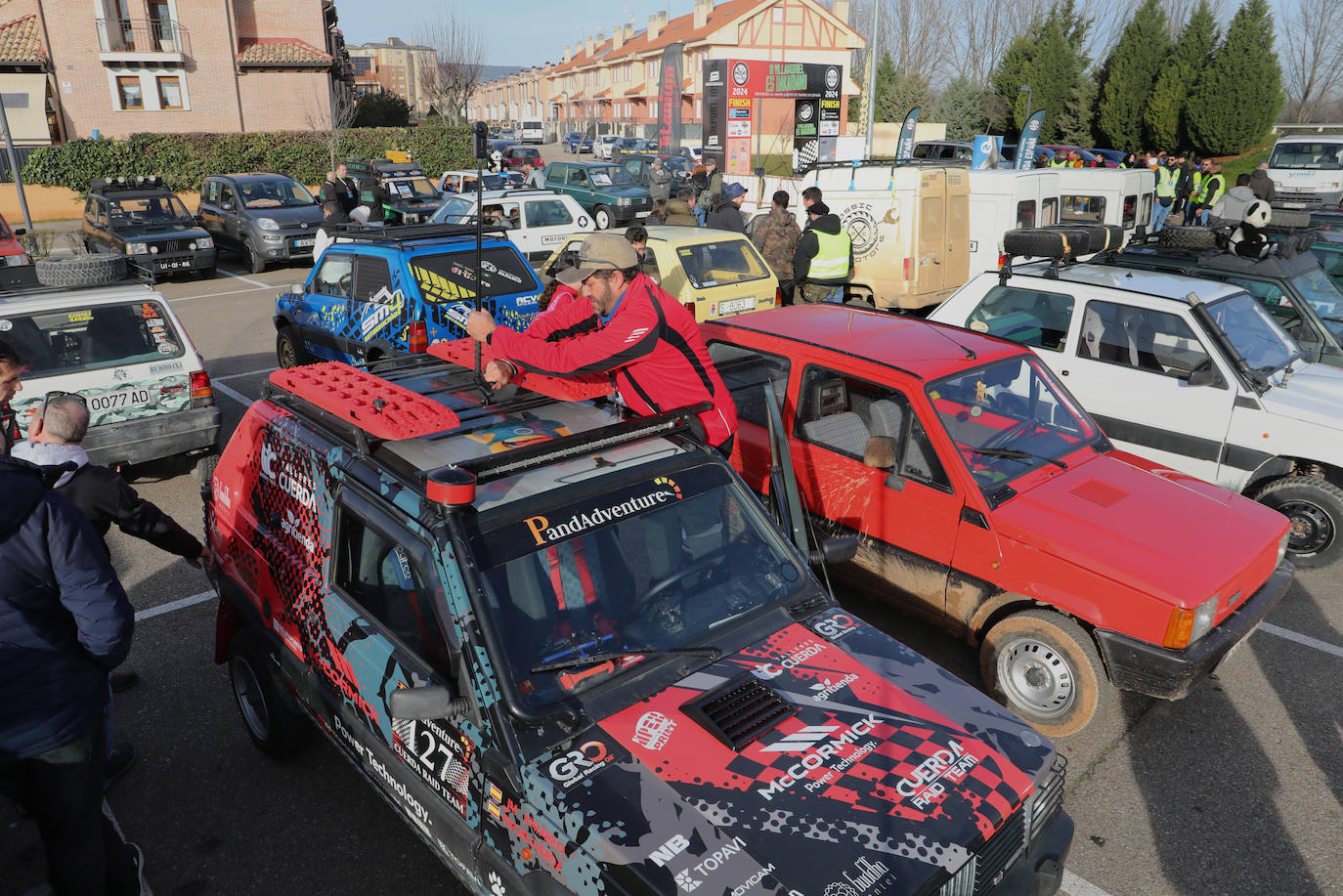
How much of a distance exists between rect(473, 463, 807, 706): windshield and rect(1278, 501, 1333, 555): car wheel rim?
4890 millimetres

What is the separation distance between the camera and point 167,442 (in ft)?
24.2

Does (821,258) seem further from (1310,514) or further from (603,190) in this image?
(603,190)

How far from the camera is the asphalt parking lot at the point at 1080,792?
3.71m

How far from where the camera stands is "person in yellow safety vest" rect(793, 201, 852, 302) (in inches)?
421

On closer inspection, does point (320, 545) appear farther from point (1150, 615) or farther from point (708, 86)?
point (708, 86)

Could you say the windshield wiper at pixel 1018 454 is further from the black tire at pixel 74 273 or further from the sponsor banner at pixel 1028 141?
the sponsor banner at pixel 1028 141

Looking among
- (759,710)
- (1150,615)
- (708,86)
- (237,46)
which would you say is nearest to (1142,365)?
(1150,615)

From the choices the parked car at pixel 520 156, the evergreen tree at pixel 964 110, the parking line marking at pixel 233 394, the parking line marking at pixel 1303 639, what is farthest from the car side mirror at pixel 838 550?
the evergreen tree at pixel 964 110

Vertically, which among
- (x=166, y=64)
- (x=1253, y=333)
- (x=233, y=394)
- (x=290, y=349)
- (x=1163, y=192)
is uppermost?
(x=166, y=64)

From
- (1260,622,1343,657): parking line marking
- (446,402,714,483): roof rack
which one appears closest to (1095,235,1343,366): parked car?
(1260,622,1343,657): parking line marking

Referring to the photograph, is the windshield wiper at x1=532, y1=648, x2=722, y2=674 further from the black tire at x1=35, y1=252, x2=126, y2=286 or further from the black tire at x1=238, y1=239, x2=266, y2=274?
the black tire at x1=238, y1=239, x2=266, y2=274

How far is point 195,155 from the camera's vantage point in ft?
101

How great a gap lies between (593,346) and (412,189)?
19875mm

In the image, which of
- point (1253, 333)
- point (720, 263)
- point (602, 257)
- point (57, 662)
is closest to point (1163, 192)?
point (720, 263)
